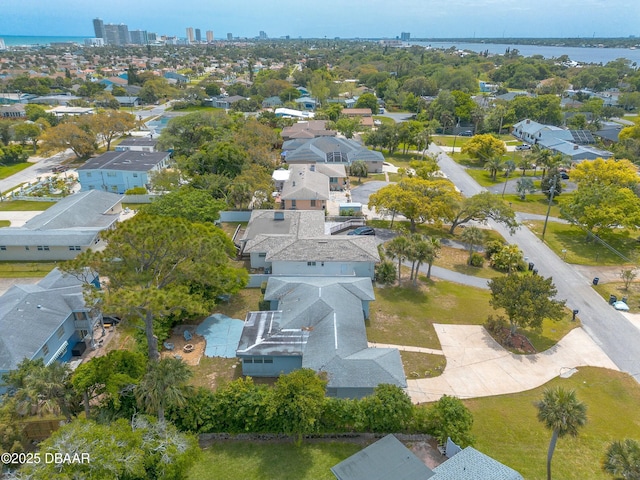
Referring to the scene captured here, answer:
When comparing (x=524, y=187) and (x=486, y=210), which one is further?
(x=524, y=187)

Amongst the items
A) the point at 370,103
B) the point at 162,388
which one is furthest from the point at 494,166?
the point at 162,388

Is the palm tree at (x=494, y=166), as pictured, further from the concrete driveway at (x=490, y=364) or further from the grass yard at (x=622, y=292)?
the concrete driveway at (x=490, y=364)

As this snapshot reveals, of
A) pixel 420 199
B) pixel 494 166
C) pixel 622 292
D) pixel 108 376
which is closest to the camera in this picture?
pixel 108 376

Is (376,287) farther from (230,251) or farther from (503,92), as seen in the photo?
(503,92)

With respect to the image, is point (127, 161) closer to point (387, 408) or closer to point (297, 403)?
point (297, 403)

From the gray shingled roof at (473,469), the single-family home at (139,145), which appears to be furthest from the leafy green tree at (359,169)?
the gray shingled roof at (473,469)

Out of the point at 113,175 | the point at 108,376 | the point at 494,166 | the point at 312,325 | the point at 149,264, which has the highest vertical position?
the point at 149,264
